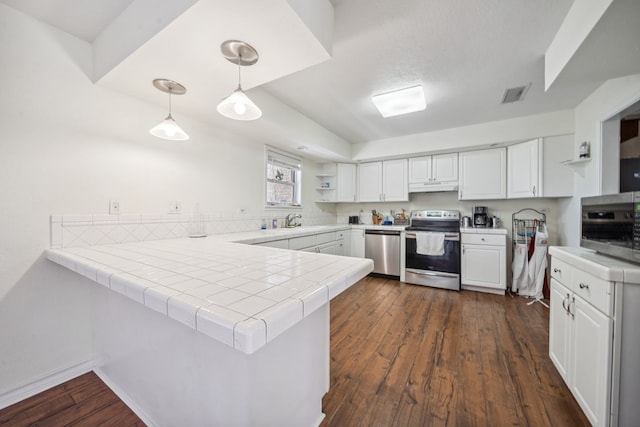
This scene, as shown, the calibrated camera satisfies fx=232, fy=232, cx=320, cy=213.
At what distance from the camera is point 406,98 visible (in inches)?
94.9

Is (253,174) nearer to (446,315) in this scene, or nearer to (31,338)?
(31,338)

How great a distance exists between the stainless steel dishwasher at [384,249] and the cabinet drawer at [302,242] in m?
1.18

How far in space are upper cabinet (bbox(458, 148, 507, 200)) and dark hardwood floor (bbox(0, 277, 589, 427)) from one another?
5.50ft

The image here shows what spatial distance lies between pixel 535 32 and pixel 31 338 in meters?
3.84

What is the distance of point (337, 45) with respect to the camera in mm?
1720

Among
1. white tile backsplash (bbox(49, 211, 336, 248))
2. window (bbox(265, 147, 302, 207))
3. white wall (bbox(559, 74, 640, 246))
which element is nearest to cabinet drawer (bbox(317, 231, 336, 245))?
window (bbox(265, 147, 302, 207))

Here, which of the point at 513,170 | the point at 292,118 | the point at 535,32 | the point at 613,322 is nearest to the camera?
the point at 613,322

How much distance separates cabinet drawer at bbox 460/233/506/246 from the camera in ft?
10.3

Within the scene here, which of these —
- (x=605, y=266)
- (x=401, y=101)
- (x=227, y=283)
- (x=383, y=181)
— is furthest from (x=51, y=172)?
(x=383, y=181)

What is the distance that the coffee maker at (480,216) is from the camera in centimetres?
351

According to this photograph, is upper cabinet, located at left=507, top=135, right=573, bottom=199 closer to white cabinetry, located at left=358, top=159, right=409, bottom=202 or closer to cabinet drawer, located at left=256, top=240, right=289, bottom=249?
white cabinetry, located at left=358, top=159, right=409, bottom=202

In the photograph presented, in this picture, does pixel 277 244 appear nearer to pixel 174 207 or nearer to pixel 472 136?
pixel 174 207

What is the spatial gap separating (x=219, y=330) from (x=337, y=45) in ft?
6.40

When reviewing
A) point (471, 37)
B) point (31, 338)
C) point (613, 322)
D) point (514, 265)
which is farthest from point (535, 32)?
point (31, 338)
